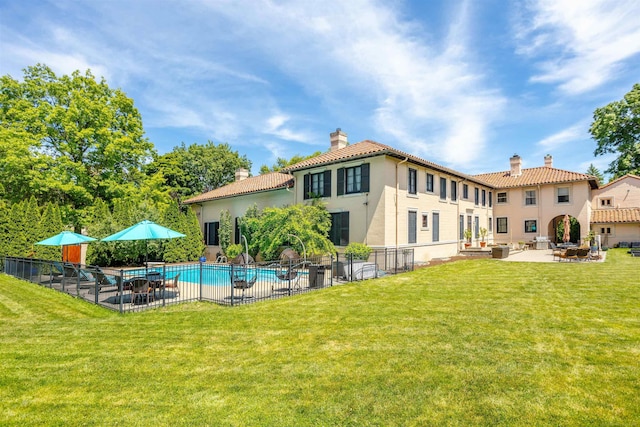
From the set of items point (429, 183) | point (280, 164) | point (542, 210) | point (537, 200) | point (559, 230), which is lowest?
point (559, 230)

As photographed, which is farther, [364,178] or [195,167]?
[195,167]

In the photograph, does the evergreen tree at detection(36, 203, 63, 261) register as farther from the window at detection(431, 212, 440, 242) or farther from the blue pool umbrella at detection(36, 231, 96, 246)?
the window at detection(431, 212, 440, 242)

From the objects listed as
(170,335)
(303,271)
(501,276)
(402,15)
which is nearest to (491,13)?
(402,15)

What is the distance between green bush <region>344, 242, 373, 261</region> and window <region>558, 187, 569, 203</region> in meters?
21.0

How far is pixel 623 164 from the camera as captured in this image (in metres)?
35.3

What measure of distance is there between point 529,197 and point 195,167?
→ 114 ft

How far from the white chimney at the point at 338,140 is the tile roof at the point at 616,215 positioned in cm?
2462

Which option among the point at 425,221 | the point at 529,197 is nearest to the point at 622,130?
the point at 529,197

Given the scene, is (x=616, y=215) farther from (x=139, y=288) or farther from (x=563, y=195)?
(x=139, y=288)

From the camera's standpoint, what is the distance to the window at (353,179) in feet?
59.0

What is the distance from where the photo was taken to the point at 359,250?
16828 millimetres

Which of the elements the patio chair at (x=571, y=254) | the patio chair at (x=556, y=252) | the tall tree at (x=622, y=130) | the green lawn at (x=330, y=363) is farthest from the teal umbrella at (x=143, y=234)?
the tall tree at (x=622, y=130)

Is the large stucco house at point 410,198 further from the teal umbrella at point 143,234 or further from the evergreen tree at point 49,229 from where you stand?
the teal umbrella at point 143,234

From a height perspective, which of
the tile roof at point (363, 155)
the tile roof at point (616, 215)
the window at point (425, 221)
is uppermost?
the tile roof at point (363, 155)
